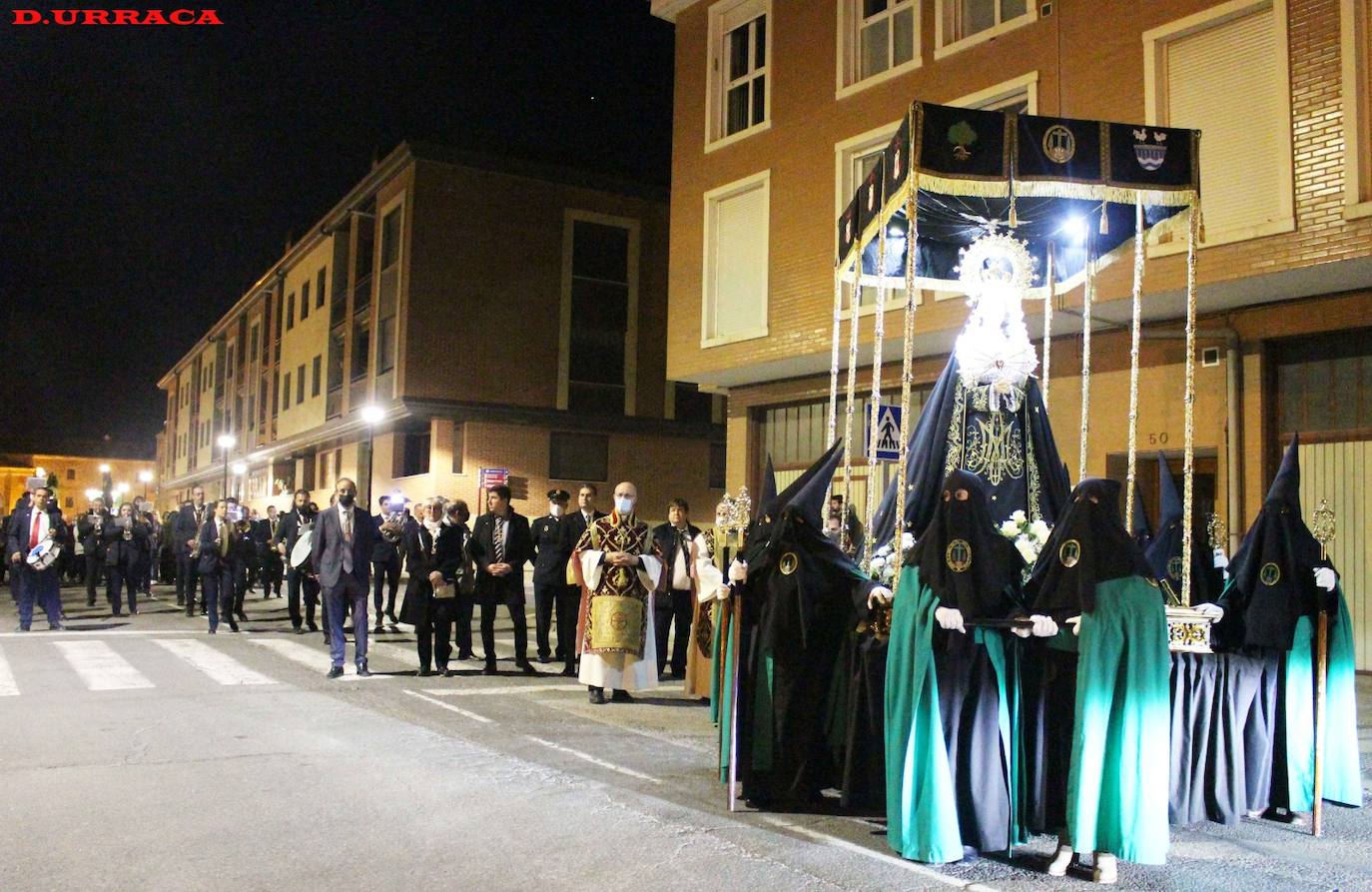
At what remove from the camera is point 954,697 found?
5832mm

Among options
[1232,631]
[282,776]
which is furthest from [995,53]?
[282,776]

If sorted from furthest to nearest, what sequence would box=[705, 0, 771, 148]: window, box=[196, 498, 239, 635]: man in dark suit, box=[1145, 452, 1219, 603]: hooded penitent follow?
1. box=[705, 0, 771, 148]: window
2. box=[196, 498, 239, 635]: man in dark suit
3. box=[1145, 452, 1219, 603]: hooded penitent

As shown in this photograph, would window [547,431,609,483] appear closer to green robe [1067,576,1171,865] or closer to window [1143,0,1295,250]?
window [1143,0,1295,250]

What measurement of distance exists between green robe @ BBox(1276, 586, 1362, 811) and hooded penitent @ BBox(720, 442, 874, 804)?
2.62m

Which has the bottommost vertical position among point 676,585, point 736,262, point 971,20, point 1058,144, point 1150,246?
point 676,585

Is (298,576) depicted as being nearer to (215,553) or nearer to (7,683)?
(215,553)

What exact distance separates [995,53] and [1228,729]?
12.0 meters

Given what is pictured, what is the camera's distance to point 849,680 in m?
6.86

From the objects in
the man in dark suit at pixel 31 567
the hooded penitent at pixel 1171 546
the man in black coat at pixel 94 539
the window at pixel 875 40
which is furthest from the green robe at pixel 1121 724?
the man in black coat at pixel 94 539

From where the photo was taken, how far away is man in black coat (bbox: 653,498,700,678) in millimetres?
12344

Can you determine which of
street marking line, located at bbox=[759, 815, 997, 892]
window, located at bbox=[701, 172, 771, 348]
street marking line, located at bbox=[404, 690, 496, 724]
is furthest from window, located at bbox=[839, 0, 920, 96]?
street marking line, located at bbox=[759, 815, 997, 892]

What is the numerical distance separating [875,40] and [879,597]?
1425 centimetres

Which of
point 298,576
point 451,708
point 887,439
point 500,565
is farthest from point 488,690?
point 298,576

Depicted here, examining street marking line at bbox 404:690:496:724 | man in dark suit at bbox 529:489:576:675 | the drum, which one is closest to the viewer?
street marking line at bbox 404:690:496:724
